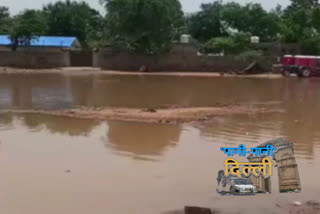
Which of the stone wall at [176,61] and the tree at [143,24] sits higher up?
the tree at [143,24]

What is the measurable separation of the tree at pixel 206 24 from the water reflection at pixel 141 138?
112ft

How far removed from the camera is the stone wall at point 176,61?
35.0m

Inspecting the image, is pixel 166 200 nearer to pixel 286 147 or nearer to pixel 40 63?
pixel 286 147

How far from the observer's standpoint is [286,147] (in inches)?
182

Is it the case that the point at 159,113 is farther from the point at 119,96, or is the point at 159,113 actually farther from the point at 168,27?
the point at 168,27

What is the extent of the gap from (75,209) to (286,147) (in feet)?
7.50

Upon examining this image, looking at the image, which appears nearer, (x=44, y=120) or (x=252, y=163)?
(x=252, y=163)

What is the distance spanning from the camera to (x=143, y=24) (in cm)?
3600

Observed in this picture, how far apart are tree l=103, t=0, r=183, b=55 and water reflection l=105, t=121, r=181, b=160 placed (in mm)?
24579

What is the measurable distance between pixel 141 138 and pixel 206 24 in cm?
3879

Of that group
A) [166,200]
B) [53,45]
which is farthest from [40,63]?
[166,200]

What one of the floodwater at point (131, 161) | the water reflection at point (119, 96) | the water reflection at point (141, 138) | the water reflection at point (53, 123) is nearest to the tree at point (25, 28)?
the water reflection at point (119, 96)

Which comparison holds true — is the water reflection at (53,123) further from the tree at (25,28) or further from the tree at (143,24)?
the tree at (25,28)

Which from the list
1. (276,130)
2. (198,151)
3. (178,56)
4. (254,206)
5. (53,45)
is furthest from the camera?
(53,45)
